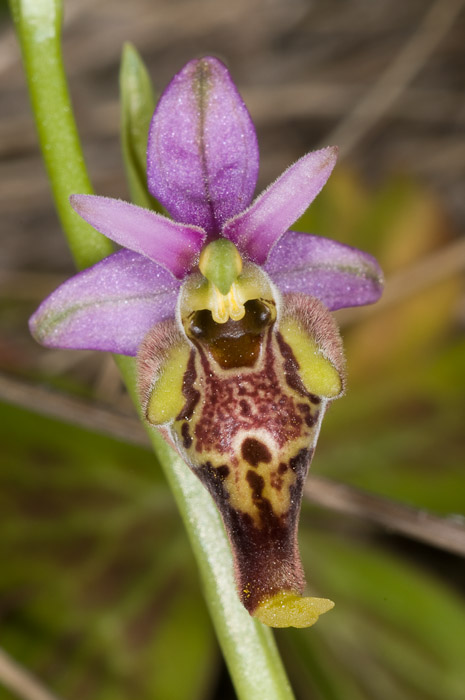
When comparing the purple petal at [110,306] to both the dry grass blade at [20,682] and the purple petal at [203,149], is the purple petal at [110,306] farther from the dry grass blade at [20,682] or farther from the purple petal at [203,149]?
the dry grass blade at [20,682]

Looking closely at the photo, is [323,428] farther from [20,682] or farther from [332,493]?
[20,682]

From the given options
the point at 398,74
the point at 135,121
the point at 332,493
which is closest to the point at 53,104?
the point at 135,121

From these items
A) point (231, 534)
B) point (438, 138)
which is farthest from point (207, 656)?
point (438, 138)

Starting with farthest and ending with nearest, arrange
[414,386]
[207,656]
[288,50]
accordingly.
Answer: [288,50], [414,386], [207,656]

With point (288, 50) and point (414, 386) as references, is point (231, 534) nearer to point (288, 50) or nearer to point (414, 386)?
point (414, 386)

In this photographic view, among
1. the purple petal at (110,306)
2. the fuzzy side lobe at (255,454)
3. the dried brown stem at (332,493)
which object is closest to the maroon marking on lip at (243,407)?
the fuzzy side lobe at (255,454)

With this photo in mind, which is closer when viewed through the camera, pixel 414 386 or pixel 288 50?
pixel 414 386
